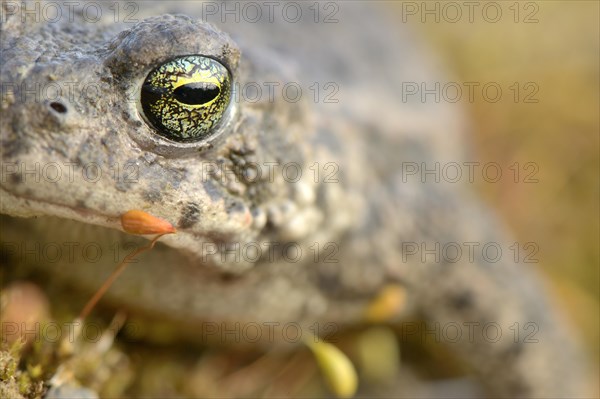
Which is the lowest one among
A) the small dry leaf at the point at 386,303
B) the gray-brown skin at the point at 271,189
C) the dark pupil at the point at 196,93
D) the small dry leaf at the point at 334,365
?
the small dry leaf at the point at 334,365

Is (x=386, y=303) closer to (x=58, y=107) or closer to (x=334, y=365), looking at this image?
(x=334, y=365)

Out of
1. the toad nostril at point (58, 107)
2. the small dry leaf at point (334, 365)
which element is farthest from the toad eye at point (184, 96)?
the small dry leaf at point (334, 365)

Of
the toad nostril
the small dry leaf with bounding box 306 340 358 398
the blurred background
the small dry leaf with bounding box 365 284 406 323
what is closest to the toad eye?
the toad nostril

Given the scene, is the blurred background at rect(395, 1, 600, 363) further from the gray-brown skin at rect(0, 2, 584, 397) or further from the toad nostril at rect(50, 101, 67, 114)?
the toad nostril at rect(50, 101, 67, 114)

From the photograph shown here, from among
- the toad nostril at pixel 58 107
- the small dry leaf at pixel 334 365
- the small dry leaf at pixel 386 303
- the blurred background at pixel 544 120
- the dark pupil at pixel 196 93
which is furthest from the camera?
the blurred background at pixel 544 120

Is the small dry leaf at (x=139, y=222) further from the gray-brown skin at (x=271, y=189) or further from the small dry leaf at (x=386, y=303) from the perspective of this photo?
the small dry leaf at (x=386, y=303)

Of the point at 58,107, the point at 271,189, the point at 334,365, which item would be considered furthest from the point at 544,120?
the point at 58,107

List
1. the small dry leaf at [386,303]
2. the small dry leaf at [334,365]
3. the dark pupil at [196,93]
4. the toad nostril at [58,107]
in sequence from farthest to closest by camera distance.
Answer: the small dry leaf at [386,303], the small dry leaf at [334,365], the dark pupil at [196,93], the toad nostril at [58,107]

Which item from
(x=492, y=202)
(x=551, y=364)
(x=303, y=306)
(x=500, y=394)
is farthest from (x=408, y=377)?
(x=492, y=202)
